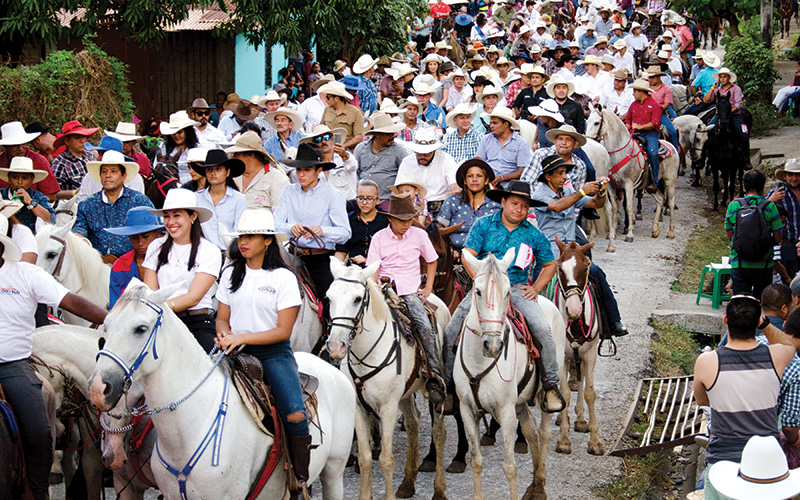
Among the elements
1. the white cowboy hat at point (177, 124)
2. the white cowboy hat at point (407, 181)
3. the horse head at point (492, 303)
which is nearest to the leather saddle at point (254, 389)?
the horse head at point (492, 303)

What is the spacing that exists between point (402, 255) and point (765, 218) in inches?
234

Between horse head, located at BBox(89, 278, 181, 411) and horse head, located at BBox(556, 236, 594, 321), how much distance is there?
16.8 feet

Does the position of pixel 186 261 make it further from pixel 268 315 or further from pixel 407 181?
pixel 407 181

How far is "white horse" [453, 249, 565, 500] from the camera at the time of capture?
7547 millimetres

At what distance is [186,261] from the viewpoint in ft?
21.6

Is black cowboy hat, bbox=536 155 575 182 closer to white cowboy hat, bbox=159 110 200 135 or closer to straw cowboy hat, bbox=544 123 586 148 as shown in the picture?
straw cowboy hat, bbox=544 123 586 148

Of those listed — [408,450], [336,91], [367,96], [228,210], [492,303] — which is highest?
[336,91]

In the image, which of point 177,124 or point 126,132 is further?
point 126,132

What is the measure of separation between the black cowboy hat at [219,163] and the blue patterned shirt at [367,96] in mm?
8917

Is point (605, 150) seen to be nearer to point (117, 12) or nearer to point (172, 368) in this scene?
point (117, 12)

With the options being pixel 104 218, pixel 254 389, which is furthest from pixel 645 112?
pixel 254 389

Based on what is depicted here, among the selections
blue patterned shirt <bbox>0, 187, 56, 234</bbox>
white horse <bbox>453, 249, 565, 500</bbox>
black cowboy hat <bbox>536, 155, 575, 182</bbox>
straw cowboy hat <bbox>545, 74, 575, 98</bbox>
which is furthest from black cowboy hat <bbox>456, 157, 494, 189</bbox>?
straw cowboy hat <bbox>545, 74, 575, 98</bbox>

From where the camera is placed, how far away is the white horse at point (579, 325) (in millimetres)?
9578

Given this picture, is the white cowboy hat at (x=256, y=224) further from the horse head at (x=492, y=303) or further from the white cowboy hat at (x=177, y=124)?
the white cowboy hat at (x=177, y=124)
